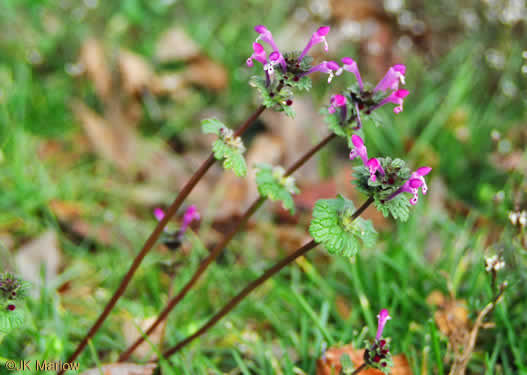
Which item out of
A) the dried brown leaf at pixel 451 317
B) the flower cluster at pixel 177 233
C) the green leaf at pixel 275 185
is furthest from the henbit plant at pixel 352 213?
the dried brown leaf at pixel 451 317

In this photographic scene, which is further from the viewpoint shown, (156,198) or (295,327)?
(156,198)

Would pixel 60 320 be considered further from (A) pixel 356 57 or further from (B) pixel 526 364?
(A) pixel 356 57

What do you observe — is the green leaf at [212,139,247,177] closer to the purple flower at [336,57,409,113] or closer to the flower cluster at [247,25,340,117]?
the flower cluster at [247,25,340,117]

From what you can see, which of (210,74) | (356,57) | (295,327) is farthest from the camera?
(356,57)

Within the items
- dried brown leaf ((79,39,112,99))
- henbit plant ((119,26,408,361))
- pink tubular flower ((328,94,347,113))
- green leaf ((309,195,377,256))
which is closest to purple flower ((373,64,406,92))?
henbit plant ((119,26,408,361))

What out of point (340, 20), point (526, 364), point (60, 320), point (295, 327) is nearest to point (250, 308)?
Result: point (295, 327)

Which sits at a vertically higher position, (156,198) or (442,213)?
(156,198)
